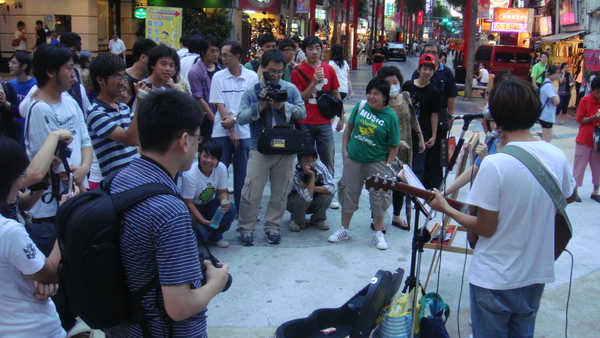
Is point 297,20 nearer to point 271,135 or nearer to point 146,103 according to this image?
point 271,135

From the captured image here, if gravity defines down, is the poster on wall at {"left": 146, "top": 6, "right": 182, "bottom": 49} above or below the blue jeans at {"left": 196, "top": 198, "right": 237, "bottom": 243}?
above

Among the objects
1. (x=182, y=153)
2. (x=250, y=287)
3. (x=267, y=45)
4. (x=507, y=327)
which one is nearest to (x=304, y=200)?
(x=250, y=287)

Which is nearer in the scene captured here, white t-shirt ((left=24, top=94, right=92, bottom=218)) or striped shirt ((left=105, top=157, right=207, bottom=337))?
striped shirt ((left=105, top=157, right=207, bottom=337))

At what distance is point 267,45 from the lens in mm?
7312

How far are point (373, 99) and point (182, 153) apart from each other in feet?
11.2

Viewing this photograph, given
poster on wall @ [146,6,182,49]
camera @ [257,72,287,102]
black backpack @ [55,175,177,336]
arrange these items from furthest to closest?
poster on wall @ [146,6,182,49], camera @ [257,72,287,102], black backpack @ [55,175,177,336]

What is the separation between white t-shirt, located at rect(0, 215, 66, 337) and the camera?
2139 mm

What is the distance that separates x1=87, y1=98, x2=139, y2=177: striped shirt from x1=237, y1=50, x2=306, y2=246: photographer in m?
1.31

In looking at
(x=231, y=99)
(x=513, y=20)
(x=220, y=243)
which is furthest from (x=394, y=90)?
(x=513, y=20)

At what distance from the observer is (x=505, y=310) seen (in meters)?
2.70

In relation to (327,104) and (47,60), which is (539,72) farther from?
(47,60)

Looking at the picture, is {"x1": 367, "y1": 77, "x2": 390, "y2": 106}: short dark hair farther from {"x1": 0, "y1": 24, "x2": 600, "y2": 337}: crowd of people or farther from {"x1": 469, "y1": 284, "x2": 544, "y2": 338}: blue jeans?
{"x1": 469, "y1": 284, "x2": 544, "y2": 338}: blue jeans

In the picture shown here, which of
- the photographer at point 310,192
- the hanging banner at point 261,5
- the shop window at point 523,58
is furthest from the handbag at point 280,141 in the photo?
the shop window at point 523,58

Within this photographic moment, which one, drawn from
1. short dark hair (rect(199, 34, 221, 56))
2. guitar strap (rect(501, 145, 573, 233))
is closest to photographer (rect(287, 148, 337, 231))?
short dark hair (rect(199, 34, 221, 56))
